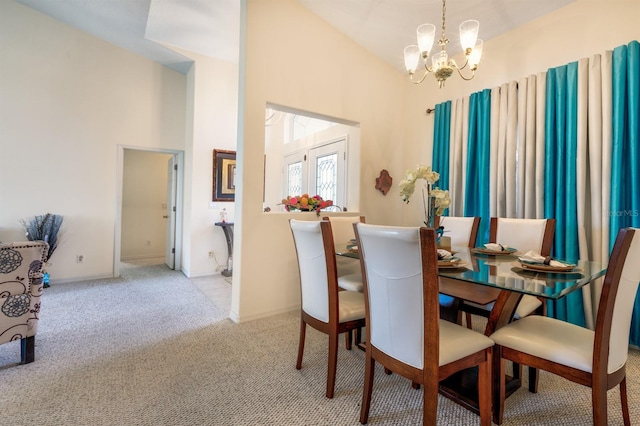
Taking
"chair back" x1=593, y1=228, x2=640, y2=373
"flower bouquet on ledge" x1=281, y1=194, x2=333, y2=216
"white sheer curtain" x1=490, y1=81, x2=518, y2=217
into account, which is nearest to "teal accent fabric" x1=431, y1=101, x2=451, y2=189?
"white sheer curtain" x1=490, y1=81, x2=518, y2=217

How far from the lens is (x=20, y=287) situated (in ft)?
6.26

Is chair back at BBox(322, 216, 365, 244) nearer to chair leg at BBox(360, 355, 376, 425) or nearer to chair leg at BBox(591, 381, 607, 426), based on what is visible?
chair leg at BBox(360, 355, 376, 425)

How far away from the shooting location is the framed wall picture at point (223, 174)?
4637mm

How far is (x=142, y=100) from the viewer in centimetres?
454

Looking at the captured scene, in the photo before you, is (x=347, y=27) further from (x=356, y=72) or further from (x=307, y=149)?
(x=307, y=149)

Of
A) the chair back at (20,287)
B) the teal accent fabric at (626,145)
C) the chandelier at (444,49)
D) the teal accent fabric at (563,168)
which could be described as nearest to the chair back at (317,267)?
the chandelier at (444,49)

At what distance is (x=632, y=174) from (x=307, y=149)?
3.93 meters

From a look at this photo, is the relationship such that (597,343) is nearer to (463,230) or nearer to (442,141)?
(463,230)

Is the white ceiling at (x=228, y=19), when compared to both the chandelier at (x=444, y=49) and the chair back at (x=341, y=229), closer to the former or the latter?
the chandelier at (x=444, y=49)

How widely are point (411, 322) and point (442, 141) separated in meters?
2.83

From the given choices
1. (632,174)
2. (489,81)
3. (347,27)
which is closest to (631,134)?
(632,174)

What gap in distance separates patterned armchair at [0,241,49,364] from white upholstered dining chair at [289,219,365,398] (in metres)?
1.70

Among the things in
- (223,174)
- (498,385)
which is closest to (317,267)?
(498,385)

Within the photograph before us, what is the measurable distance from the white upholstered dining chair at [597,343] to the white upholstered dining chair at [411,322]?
0.52 feet
